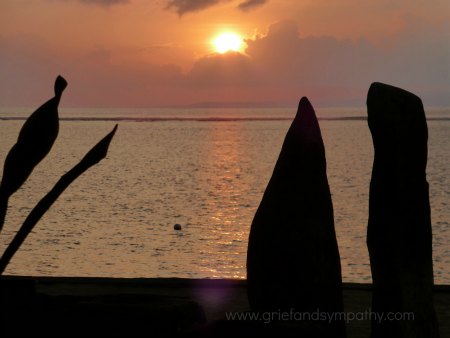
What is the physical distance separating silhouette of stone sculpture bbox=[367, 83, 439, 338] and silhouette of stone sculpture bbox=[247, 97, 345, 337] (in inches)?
14.1

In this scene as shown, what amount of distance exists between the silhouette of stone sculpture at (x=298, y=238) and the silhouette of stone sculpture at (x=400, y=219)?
359 millimetres

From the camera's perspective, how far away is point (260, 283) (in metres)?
6.77

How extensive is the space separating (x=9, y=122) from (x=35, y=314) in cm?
15154

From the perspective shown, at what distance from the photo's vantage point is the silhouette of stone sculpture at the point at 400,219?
6.36 m

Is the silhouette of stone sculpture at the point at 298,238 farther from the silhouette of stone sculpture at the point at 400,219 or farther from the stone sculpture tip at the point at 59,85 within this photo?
the stone sculpture tip at the point at 59,85

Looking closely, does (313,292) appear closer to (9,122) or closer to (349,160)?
(349,160)

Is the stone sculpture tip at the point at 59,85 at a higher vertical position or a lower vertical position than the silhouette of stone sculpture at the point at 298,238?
higher

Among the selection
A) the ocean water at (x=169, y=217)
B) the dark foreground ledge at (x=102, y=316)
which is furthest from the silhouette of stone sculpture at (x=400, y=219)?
the ocean water at (x=169, y=217)

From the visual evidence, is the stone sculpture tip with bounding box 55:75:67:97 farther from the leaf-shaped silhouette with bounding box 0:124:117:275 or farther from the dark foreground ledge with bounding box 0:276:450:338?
the dark foreground ledge with bounding box 0:276:450:338

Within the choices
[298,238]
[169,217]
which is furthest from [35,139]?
[169,217]

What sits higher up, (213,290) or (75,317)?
(75,317)

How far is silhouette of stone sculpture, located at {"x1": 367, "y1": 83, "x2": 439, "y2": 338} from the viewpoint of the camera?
20.9ft

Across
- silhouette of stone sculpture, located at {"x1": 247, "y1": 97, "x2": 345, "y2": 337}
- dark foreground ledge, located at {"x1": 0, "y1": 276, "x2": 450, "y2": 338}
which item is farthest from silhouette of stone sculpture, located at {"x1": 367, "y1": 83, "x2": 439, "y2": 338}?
dark foreground ledge, located at {"x1": 0, "y1": 276, "x2": 450, "y2": 338}

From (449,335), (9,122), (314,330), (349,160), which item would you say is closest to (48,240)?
(449,335)
